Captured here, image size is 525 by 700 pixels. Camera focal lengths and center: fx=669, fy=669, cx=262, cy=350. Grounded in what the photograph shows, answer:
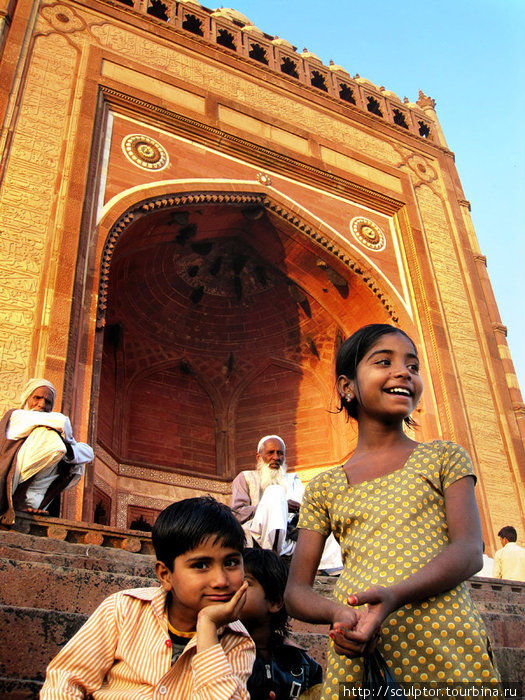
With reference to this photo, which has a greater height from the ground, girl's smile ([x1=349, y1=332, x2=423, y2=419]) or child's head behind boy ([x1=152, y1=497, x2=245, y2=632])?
girl's smile ([x1=349, y1=332, x2=423, y2=419])

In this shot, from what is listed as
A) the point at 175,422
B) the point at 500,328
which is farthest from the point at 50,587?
the point at 500,328

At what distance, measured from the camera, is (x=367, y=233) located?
8359 mm

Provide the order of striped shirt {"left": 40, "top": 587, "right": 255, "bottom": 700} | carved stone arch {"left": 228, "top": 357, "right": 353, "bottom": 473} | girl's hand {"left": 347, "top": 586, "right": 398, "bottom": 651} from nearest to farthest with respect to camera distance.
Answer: girl's hand {"left": 347, "top": 586, "right": 398, "bottom": 651}
striped shirt {"left": 40, "top": 587, "right": 255, "bottom": 700}
carved stone arch {"left": 228, "top": 357, "right": 353, "bottom": 473}

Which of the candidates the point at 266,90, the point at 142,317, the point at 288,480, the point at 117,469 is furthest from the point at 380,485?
the point at 266,90

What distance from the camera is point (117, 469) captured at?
785cm

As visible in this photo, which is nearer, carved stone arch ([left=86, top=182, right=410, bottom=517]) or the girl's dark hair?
the girl's dark hair

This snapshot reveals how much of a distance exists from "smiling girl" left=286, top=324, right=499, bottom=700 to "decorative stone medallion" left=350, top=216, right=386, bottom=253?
6.89 m

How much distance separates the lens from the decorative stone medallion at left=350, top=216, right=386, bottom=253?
A: 8.23 meters

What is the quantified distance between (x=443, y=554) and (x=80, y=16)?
824 centimetres

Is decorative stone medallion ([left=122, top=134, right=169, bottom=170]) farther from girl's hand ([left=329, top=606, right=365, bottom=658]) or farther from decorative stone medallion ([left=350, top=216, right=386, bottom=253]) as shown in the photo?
girl's hand ([left=329, top=606, right=365, bottom=658])

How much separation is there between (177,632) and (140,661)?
0.32 feet

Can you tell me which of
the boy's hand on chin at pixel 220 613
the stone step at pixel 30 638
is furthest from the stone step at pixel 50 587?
the boy's hand on chin at pixel 220 613

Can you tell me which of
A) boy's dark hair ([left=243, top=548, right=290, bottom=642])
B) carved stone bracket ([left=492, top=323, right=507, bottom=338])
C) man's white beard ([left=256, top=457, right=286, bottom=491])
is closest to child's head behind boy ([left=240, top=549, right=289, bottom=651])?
boy's dark hair ([left=243, top=548, right=290, bottom=642])

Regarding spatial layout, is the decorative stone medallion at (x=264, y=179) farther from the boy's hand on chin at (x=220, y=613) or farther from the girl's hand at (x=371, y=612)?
the girl's hand at (x=371, y=612)
